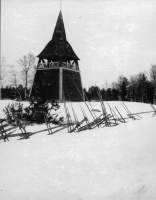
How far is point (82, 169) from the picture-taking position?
5.71 m

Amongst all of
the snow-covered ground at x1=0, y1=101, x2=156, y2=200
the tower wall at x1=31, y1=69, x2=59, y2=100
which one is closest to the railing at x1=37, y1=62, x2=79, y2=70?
the tower wall at x1=31, y1=69, x2=59, y2=100

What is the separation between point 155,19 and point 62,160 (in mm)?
6930

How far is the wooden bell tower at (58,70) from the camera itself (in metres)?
20.4

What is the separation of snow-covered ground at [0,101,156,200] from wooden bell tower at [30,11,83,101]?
1272cm

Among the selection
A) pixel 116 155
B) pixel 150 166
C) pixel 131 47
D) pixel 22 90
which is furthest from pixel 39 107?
pixel 22 90

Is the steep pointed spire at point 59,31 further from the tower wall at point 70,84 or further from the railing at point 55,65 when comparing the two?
the tower wall at point 70,84

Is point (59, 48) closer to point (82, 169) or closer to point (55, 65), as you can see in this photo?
point (55, 65)

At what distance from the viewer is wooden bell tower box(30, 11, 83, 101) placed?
2039cm

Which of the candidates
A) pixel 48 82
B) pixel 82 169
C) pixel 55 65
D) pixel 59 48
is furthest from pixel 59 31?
pixel 82 169

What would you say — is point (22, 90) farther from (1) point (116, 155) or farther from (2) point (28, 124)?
(1) point (116, 155)

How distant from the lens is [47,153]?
22.2ft

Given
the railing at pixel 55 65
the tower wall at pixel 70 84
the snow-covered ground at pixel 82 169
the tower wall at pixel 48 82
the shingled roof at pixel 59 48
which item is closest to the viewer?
the snow-covered ground at pixel 82 169

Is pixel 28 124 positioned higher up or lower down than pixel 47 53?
lower down

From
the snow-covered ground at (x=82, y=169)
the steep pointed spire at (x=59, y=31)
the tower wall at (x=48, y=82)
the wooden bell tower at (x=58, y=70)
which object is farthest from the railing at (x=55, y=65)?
the snow-covered ground at (x=82, y=169)
